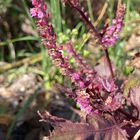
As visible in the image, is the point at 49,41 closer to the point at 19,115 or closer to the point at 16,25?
the point at 19,115

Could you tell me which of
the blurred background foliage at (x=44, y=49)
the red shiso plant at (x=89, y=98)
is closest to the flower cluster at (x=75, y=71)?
the red shiso plant at (x=89, y=98)

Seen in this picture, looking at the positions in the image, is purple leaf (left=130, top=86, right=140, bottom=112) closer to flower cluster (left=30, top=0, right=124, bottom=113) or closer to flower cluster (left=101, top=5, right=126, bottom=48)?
flower cluster (left=30, top=0, right=124, bottom=113)

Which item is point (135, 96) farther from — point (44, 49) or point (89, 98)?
point (44, 49)

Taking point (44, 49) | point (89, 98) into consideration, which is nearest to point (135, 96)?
point (89, 98)

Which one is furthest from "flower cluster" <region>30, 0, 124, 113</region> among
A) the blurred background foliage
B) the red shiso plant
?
the blurred background foliage

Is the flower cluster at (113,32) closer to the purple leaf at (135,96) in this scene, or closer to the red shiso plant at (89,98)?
the red shiso plant at (89,98)

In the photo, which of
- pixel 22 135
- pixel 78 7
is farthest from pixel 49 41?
pixel 22 135
